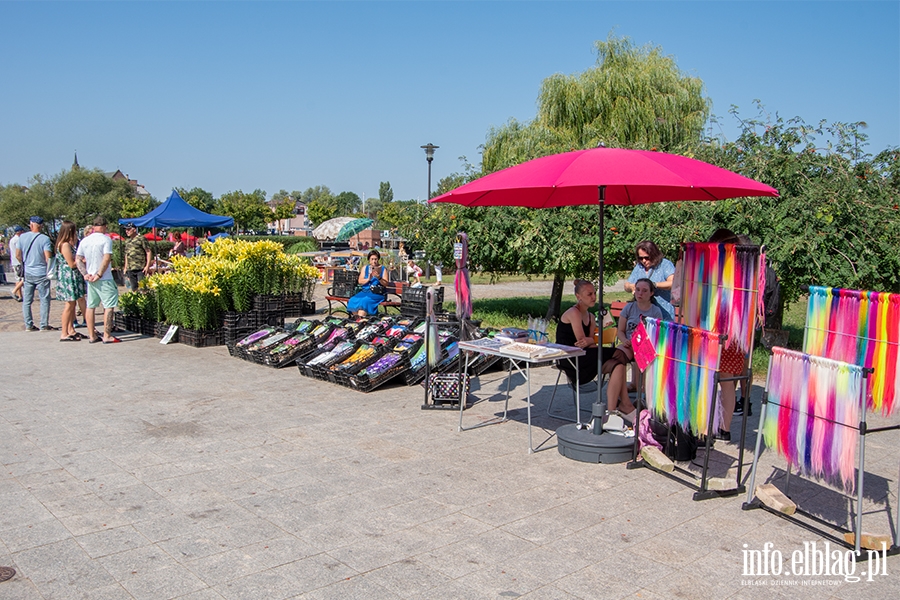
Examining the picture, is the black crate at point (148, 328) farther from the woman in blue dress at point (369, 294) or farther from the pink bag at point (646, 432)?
the pink bag at point (646, 432)

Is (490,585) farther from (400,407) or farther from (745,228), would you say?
(745,228)

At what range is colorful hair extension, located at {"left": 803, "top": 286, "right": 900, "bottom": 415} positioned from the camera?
4230 millimetres

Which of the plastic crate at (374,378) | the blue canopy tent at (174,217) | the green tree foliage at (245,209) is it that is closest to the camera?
the plastic crate at (374,378)

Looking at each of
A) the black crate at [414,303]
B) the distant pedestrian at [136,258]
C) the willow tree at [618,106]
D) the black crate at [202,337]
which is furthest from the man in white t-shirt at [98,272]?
the willow tree at [618,106]

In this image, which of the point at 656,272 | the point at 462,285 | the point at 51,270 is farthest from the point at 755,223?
the point at 51,270

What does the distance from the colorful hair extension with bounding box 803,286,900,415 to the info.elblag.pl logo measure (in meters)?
0.95

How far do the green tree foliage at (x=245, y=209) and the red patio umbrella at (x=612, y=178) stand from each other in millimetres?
59372

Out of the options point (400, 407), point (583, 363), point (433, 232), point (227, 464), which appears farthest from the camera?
point (433, 232)

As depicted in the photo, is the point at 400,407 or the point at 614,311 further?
the point at 614,311

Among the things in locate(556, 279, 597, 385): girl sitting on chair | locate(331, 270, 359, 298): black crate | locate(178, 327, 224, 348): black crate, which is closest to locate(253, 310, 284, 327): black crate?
locate(178, 327, 224, 348): black crate

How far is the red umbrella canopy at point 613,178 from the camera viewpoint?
4.63 metres

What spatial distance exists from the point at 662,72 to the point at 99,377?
18.1m

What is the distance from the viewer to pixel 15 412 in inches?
264

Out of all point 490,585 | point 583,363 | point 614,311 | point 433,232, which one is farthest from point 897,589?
point 433,232
